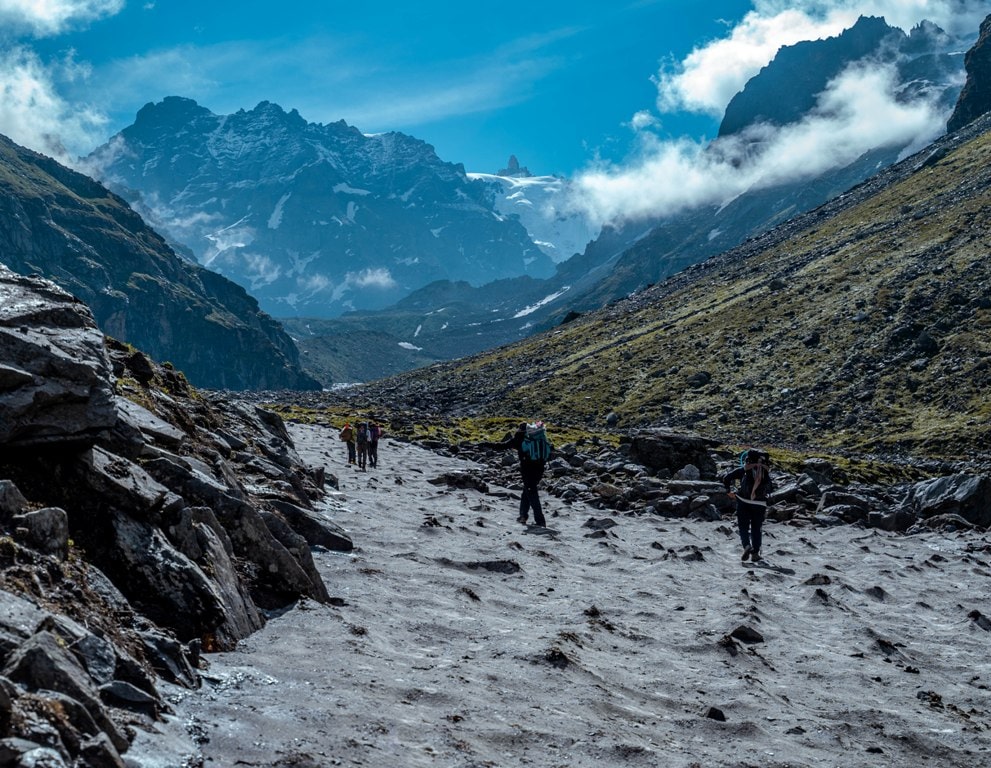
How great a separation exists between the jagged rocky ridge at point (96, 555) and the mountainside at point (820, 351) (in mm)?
64289

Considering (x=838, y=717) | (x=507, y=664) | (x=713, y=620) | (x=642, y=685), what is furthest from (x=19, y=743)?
(x=713, y=620)

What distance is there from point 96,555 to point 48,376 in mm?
2299

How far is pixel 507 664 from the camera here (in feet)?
40.7

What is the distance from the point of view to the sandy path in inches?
371

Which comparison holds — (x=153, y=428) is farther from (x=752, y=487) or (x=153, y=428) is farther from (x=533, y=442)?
(x=752, y=487)

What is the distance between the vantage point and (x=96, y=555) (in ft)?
34.2

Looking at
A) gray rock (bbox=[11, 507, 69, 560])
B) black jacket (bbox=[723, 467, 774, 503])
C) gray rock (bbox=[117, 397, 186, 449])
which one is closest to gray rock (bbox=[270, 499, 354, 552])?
gray rock (bbox=[117, 397, 186, 449])

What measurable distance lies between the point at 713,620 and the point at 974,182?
157059 millimetres

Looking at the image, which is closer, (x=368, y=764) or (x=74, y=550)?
(x=368, y=764)

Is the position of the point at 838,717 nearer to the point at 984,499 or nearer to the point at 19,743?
the point at 19,743

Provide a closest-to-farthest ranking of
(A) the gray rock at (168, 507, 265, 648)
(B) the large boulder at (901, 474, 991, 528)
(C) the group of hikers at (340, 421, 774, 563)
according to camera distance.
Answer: (A) the gray rock at (168, 507, 265, 648) → (C) the group of hikers at (340, 421, 774, 563) → (B) the large boulder at (901, 474, 991, 528)

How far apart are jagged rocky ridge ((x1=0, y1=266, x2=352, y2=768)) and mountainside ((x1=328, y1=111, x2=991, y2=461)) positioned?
211ft

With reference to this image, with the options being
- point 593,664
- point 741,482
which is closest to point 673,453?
point 741,482

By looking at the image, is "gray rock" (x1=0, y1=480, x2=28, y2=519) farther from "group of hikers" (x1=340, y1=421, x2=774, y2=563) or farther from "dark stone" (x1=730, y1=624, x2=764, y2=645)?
"group of hikers" (x1=340, y1=421, x2=774, y2=563)
